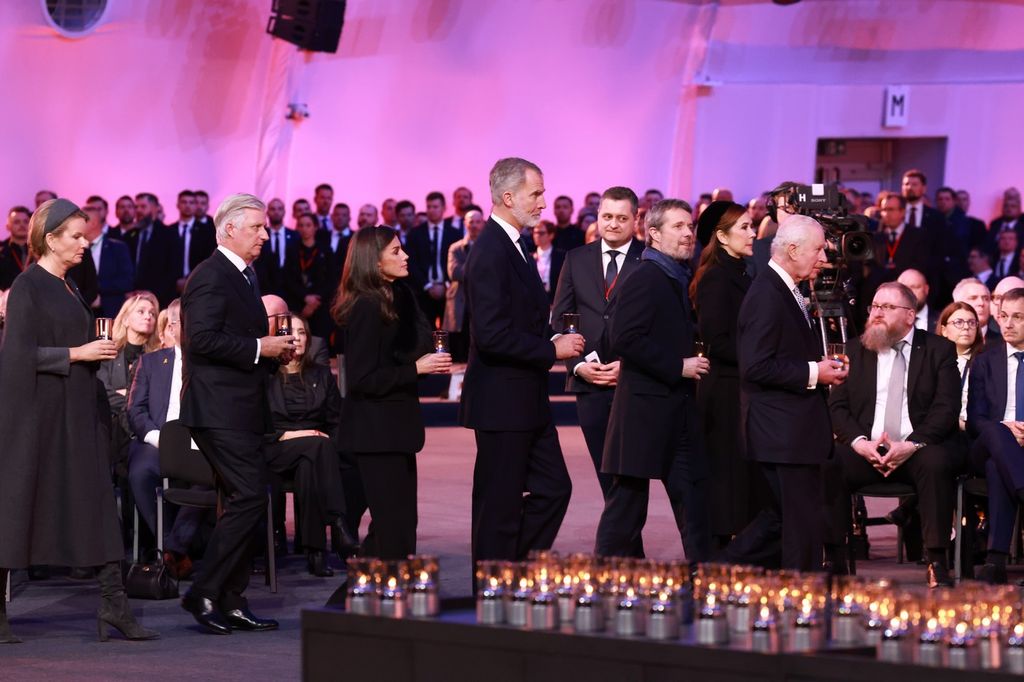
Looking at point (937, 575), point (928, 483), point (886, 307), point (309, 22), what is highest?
point (309, 22)

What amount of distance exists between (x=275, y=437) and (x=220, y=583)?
171cm

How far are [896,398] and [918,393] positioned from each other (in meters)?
0.10

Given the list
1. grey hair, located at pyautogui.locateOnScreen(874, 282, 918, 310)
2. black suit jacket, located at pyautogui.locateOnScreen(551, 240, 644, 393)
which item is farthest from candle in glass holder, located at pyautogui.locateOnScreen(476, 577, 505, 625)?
grey hair, located at pyautogui.locateOnScreen(874, 282, 918, 310)

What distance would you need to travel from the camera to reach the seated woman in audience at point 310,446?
761 centimetres

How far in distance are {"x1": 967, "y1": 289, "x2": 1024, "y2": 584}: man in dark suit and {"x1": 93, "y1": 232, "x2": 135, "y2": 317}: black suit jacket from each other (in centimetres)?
763

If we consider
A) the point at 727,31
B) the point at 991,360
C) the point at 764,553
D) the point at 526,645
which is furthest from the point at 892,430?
the point at 727,31

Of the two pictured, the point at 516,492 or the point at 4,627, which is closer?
the point at 516,492

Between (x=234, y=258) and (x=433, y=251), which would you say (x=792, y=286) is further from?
(x=433, y=251)

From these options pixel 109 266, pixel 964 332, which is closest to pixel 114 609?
pixel 964 332

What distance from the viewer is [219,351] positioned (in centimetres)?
599

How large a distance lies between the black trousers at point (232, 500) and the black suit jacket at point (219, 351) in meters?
0.07

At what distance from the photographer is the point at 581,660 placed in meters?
3.77

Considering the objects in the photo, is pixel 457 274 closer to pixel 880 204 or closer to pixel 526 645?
pixel 880 204

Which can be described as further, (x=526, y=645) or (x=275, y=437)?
(x=275, y=437)
